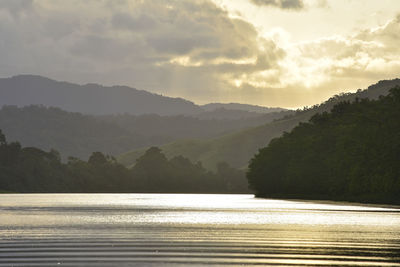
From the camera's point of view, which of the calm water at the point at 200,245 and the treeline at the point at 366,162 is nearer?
the calm water at the point at 200,245

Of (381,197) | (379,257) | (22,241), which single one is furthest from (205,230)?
(381,197)

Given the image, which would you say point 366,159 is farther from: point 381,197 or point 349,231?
point 349,231

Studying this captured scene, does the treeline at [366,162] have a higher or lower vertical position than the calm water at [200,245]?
higher

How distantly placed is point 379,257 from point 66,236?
26591 mm

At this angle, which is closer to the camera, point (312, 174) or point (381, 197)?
point (381, 197)

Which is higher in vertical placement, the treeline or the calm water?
the treeline

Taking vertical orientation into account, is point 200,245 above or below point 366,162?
below

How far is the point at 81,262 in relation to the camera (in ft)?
134

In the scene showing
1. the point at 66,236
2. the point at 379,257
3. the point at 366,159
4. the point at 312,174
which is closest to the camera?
the point at 379,257

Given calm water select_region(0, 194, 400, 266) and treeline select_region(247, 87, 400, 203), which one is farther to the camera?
treeline select_region(247, 87, 400, 203)

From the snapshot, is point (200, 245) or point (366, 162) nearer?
point (200, 245)

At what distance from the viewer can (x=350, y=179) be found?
17100 cm

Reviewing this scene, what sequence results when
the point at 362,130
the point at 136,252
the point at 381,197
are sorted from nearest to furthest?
the point at 136,252
the point at 381,197
the point at 362,130

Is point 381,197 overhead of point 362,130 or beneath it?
beneath
